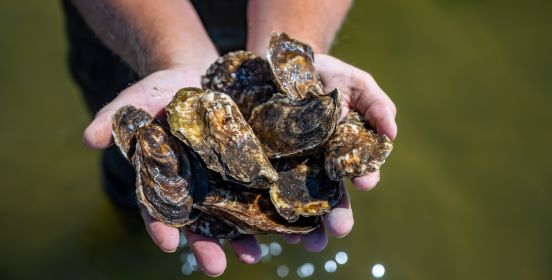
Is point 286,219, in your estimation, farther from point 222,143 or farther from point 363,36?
point 363,36

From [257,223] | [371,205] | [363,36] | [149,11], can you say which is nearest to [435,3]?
[363,36]

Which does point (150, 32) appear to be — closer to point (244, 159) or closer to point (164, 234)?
point (244, 159)

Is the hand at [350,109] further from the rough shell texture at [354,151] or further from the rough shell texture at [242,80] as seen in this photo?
the rough shell texture at [242,80]

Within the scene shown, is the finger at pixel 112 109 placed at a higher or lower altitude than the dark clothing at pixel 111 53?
higher

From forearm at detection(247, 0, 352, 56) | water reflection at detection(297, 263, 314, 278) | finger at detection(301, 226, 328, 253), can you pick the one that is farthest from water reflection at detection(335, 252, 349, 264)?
finger at detection(301, 226, 328, 253)

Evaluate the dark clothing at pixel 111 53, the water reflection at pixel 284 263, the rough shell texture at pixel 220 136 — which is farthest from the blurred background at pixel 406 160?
the rough shell texture at pixel 220 136

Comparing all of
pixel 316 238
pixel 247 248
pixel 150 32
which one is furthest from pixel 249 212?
pixel 150 32
